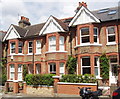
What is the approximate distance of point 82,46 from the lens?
61.4 feet

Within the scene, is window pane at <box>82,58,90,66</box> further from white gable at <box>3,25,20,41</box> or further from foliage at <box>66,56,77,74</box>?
white gable at <box>3,25,20,41</box>

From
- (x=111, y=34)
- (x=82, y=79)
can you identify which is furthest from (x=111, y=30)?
(x=82, y=79)

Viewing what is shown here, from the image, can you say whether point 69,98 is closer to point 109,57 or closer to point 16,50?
point 109,57

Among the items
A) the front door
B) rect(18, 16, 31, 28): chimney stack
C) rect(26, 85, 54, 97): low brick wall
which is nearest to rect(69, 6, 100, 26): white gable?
the front door

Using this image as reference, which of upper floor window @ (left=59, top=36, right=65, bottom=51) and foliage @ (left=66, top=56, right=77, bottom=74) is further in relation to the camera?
upper floor window @ (left=59, top=36, right=65, bottom=51)

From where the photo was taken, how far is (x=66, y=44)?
68.8 ft

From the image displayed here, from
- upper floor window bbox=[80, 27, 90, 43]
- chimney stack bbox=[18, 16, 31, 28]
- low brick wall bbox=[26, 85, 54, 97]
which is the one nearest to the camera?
low brick wall bbox=[26, 85, 54, 97]

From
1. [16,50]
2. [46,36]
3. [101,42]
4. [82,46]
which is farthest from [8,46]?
[101,42]

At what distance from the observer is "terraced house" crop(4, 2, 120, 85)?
18.5 meters

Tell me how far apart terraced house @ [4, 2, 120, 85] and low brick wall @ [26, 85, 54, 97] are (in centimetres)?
294

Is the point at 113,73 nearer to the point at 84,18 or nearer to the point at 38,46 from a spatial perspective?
the point at 84,18

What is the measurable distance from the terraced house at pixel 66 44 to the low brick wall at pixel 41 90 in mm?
2935

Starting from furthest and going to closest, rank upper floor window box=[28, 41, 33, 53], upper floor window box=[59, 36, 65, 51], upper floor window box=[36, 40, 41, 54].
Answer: upper floor window box=[28, 41, 33, 53] < upper floor window box=[36, 40, 41, 54] < upper floor window box=[59, 36, 65, 51]

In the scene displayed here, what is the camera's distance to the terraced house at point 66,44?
1847 centimetres
